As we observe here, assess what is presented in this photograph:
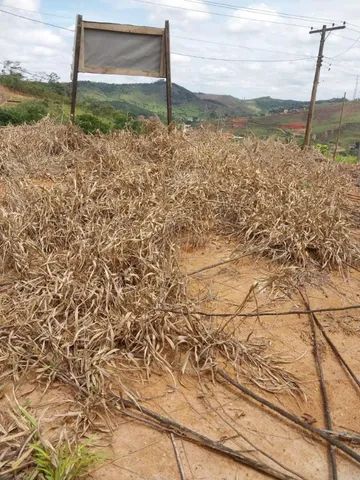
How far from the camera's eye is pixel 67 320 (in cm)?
236

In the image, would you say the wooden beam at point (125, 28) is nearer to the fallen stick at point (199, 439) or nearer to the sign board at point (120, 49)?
the sign board at point (120, 49)

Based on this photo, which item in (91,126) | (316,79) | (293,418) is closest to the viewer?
(293,418)

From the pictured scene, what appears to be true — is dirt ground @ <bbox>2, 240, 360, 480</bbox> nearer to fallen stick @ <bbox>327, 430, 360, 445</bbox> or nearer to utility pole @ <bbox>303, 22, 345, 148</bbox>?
fallen stick @ <bbox>327, 430, 360, 445</bbox>

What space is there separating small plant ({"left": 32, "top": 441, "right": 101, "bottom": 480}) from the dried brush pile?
12.0 inches

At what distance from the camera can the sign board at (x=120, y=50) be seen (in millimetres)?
5848

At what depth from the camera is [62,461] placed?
5.15 feet

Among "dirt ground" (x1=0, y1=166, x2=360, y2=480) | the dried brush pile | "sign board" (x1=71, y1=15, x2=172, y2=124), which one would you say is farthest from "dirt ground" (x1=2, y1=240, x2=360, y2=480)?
"sign board" (x1=71, y1=15, x2=172, y2=124)

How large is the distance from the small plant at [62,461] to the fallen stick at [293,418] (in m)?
0.77

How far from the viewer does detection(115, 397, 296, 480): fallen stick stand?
1713mm

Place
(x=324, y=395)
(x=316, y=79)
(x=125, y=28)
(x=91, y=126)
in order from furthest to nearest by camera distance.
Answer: (x=316, y=79)
(x=91, y=126)
(x=125, y=28)
(x=324, y=395)

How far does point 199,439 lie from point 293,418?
1.49 feet

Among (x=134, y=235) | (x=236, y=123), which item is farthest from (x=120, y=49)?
(x=134, y=235)

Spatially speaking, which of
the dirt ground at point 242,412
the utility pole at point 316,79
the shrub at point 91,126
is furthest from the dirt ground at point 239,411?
the utility pole at point 316,79

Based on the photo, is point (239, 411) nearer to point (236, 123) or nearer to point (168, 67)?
point (168, 67)
